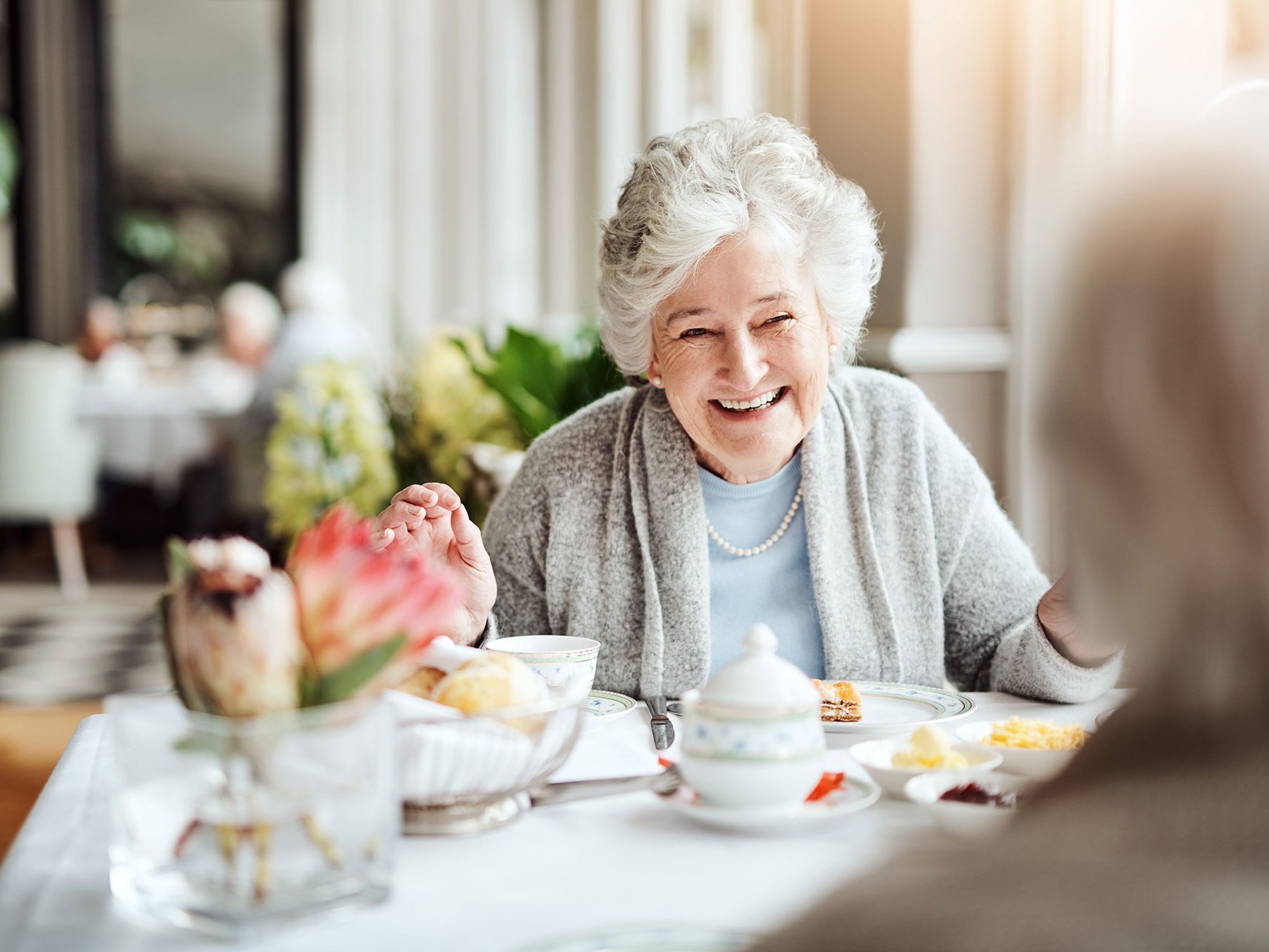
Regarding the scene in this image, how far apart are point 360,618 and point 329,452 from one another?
324 cm

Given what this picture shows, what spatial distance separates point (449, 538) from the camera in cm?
151

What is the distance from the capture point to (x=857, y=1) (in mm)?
2764

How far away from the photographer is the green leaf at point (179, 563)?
87 centimetres

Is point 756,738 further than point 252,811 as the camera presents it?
Yes

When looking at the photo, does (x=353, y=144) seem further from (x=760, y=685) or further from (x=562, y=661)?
(x=760, y=685)

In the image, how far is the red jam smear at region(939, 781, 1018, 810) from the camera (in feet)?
3.30

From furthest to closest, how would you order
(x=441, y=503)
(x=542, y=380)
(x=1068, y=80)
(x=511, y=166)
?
(x=511, y=166) < (x=542, y=380) < (x=1068, y=80) < (x=441, y=503)

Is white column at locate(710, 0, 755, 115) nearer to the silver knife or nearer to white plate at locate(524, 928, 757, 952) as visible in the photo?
the silver knife

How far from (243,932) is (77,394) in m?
6.63

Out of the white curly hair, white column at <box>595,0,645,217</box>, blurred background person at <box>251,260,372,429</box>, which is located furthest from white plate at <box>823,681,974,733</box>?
blurred background person at <box>251,260,372,429</box>

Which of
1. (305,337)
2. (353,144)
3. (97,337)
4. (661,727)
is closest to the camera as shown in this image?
(661,727)

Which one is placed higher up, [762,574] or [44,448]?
[762,574]

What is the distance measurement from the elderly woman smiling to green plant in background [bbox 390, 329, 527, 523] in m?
1.26

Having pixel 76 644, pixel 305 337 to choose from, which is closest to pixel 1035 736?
pixel 76 644
